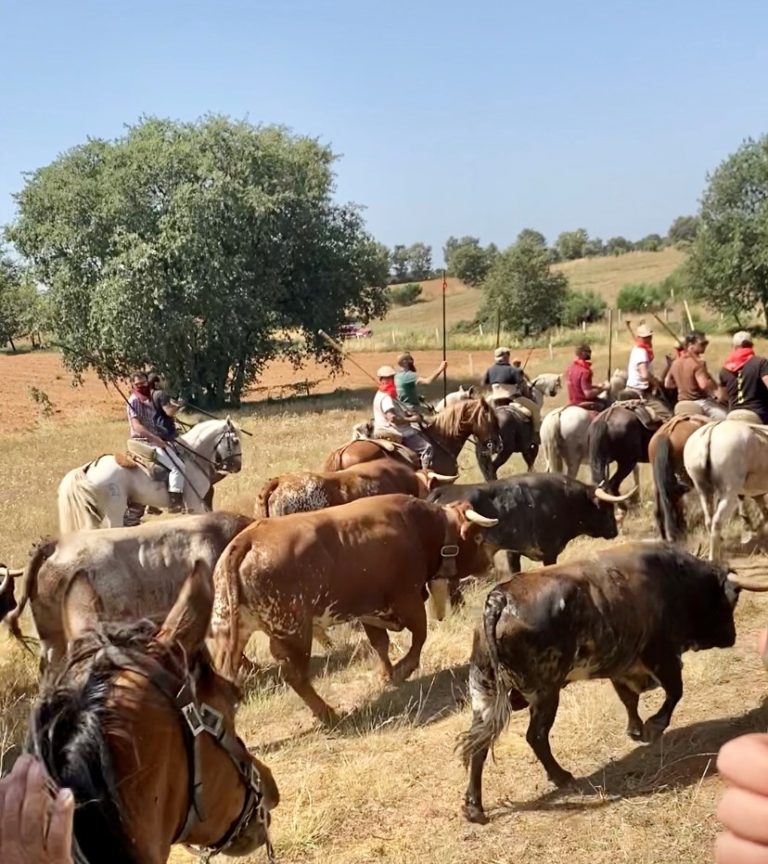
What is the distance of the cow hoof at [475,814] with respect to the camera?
5.09 metres

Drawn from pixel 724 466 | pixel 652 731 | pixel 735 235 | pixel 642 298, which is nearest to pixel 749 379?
pixel 724 466

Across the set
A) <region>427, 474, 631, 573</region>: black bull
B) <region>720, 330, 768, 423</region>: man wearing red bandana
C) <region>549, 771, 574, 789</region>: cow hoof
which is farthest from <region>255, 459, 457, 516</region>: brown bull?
<region>720, 330, 768, 423</region>: man wearing red bandana

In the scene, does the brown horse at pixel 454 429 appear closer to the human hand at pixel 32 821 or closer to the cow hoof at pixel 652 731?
the cow hoof at pixel 652 731

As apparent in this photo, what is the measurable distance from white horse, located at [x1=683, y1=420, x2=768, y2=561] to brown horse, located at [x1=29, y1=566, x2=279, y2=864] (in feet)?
27.3

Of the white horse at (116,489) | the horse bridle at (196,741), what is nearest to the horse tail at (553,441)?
the white horse at (116,489)

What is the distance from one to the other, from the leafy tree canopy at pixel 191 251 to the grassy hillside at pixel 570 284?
18280 mm

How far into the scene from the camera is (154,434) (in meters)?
11.5

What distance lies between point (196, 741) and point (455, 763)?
3.85m

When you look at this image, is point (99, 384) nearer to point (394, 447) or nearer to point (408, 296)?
point (394, 447)

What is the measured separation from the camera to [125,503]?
10727 millimetres

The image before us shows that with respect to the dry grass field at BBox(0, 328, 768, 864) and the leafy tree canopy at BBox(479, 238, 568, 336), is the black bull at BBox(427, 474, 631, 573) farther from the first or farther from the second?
the leafy tree canopy at BBox(479, 238, 568, 336)

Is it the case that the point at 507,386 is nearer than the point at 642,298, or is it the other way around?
the point at 507,386

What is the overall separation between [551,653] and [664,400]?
904 centimetres

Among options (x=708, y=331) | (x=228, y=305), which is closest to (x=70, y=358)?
(x=228, y=305)
